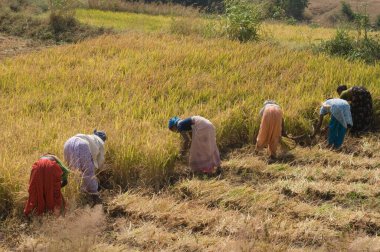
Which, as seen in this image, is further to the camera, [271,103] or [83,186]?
[271,103]

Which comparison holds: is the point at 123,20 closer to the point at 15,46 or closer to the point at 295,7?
the point at 15,46

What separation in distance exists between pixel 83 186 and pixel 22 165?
681 mm

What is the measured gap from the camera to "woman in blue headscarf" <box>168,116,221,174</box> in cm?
594

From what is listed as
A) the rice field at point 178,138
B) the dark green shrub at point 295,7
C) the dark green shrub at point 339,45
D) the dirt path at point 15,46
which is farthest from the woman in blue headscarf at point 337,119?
the dark green shrub at point 295,7

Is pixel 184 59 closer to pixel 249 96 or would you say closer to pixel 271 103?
pixel 249 96

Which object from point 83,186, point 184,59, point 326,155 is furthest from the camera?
point 184,59

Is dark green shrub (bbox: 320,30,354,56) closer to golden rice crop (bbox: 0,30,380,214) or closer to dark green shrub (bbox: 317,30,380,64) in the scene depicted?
dark green shrub (bbox: 317,30,380,64)

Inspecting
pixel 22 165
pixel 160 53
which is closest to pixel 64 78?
pixel 160 53

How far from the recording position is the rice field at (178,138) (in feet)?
15.6

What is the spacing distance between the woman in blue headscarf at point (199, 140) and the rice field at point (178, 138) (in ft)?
0.80

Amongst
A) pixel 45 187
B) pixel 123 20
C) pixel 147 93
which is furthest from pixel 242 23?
pixel 45 187

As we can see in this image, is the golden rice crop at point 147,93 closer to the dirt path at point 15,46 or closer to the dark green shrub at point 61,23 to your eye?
the dirt path at point 15,46

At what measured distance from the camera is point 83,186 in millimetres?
5227

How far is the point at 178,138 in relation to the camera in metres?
6.36
